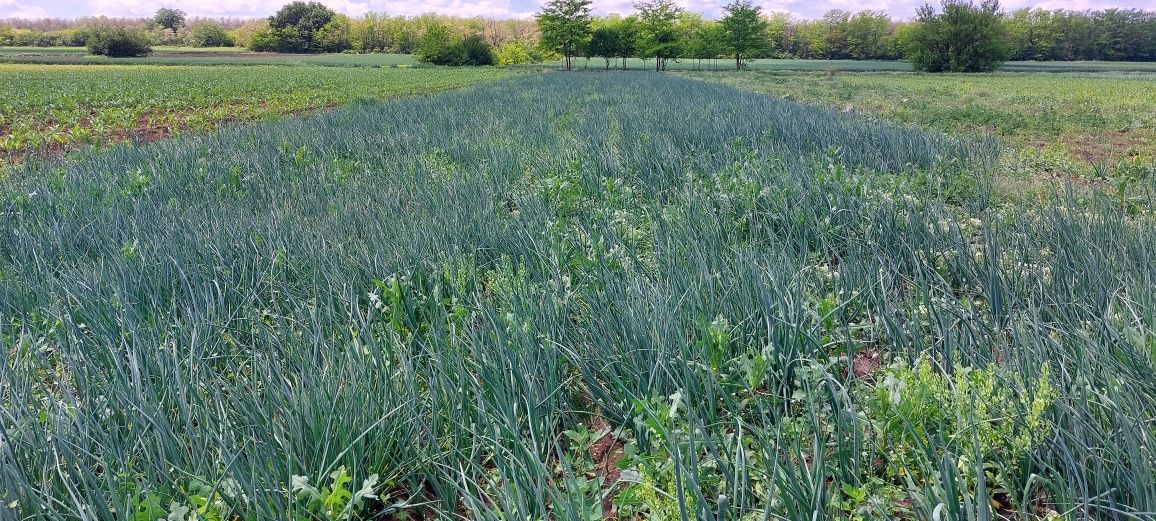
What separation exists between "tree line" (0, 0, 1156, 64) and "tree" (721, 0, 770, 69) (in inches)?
3.6

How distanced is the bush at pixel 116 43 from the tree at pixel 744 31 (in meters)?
53.6

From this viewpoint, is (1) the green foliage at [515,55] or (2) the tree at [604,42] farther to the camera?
(1) the green foliage at [515,55]

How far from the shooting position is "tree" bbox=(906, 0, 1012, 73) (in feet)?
114

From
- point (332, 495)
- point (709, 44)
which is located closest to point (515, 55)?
point (709, 44)

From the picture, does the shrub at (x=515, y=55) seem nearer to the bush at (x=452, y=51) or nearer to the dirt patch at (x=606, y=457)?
the bush at (x=452, y=51)

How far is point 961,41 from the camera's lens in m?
34.8

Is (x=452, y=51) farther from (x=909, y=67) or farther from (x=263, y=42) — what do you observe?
(x=263, y=42)

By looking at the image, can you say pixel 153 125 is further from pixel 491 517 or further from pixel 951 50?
pixel 951 50

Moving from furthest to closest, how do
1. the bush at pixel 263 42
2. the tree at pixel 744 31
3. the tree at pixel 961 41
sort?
the bush at pixel 263 42
the tree at pixel 744 31
the tree at pixel 961 41

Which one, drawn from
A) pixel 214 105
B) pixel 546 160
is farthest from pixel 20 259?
pixel 214 105

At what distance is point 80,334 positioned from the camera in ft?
5.80

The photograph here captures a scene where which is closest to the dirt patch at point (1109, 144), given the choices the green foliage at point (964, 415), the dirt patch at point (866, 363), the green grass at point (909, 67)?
the dirt patch at point (866, 363)

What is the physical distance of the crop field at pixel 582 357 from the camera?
1.15 m

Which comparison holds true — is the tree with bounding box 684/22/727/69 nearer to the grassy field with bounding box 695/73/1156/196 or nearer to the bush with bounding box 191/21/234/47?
the grassy field with bounding box 695/73/1156/196
